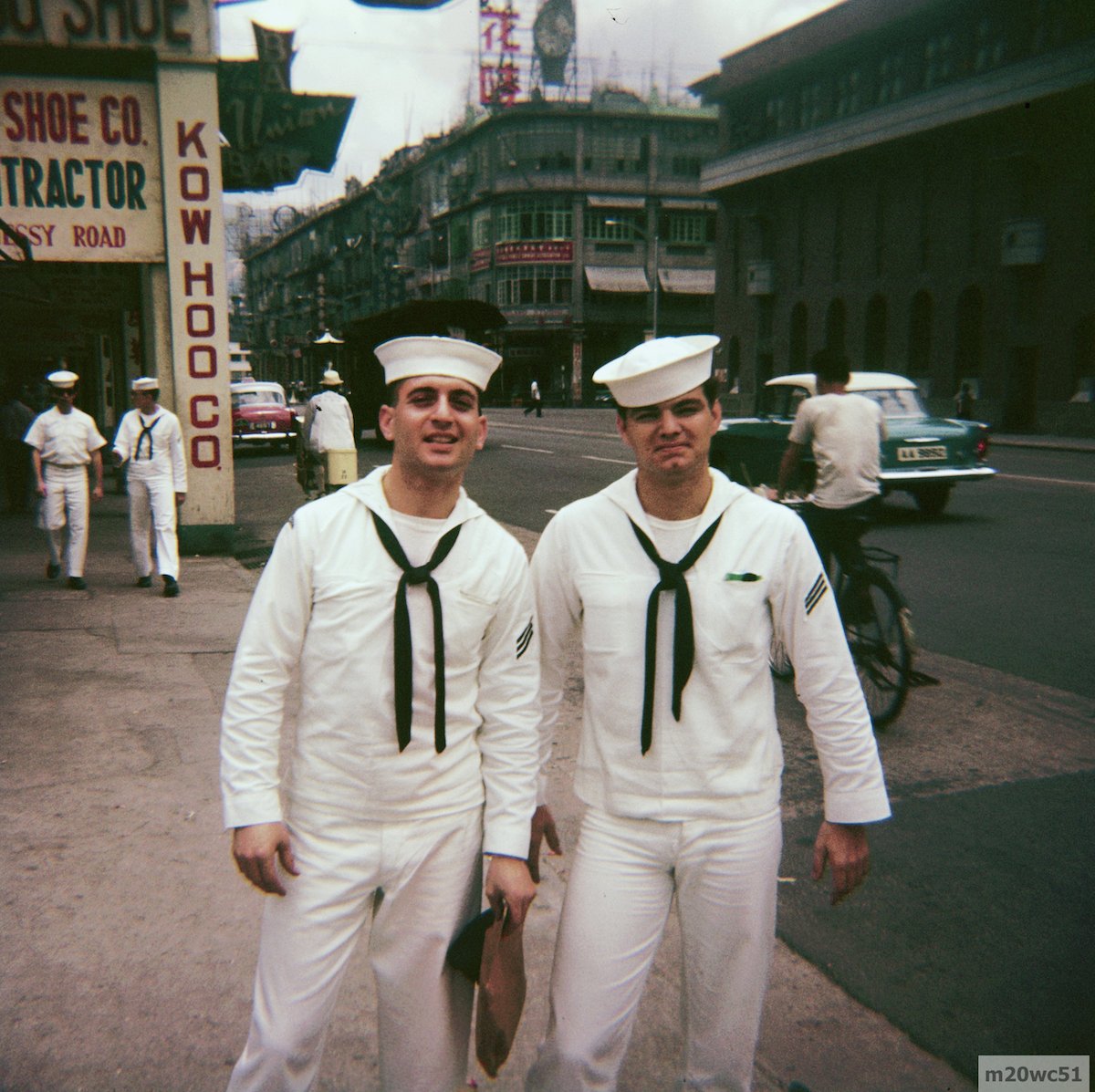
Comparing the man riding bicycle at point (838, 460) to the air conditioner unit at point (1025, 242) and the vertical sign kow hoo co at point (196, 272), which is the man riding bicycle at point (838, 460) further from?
the air conditioner unit at point (1025, 242)

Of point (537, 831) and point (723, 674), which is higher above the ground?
point (723, 674)

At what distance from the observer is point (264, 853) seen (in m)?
2.09

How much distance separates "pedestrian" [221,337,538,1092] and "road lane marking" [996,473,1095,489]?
15219 mm

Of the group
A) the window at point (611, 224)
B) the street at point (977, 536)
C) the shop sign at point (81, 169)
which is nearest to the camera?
the street at point (977, 536)

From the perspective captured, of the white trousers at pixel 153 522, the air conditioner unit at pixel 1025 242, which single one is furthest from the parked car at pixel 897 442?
the air conditioner unit at pixel 1025 242

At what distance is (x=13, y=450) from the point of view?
15.3 meters

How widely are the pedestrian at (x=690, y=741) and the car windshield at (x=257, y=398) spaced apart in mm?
26175

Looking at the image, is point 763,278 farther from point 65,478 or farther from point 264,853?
point 264,853

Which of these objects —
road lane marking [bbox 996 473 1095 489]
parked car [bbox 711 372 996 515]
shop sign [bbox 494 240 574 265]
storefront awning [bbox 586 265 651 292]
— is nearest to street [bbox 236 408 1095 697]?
road lane marking [bbox 996 473 1095 489]

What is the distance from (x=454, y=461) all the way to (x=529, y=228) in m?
Result: 60.1

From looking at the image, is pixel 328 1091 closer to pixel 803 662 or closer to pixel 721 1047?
pixel 721 1047

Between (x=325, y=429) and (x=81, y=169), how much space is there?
4.44 m

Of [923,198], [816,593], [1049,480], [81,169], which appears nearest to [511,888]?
[816,593]

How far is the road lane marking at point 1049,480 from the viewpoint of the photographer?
1573 cm
